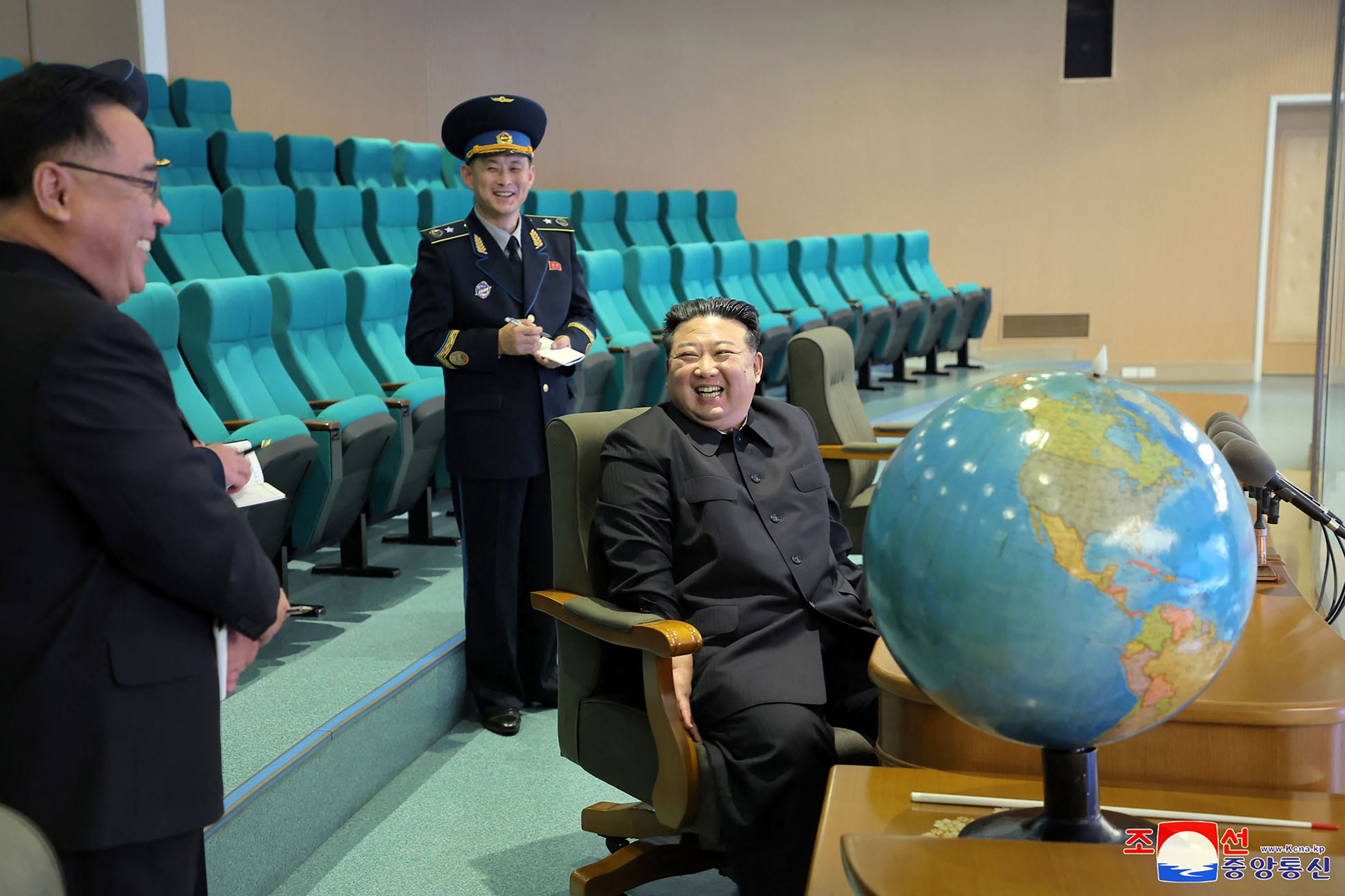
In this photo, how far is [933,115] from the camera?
9.77 meters

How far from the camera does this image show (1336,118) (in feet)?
13.3

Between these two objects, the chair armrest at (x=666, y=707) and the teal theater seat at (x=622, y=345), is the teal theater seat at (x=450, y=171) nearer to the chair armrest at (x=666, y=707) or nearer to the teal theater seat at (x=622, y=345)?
the teal theater seat at (x=622, y=345)

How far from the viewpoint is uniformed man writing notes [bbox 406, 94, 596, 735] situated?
2.84 metres

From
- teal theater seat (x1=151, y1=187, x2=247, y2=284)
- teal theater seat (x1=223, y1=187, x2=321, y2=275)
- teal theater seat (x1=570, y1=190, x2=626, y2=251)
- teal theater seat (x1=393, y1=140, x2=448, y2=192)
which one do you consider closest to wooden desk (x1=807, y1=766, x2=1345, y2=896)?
teal theater seat (x1=151, y1=187, x2=247, y2=284)

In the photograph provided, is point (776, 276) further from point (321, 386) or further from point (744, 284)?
point (321, 386)

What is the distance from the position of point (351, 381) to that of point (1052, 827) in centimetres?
356

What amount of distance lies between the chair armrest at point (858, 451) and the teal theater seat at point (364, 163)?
4683mm

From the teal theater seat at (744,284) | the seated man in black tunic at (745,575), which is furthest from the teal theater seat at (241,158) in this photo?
the seated man in black tunic at (745,575)

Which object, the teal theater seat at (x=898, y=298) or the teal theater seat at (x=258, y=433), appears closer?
the teal theater seat at (x=258, y=433)

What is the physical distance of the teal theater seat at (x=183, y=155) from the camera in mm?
6070

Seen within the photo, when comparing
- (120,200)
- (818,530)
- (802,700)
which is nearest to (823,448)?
(818,530)

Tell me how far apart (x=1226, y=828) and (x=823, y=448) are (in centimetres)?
239

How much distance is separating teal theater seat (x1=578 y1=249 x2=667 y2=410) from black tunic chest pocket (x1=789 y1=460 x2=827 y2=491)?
1.93 m

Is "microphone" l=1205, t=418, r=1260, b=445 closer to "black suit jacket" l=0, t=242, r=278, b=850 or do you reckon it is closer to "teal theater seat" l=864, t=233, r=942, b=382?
"black suit jacket" l=0, t=242, r=278, b=850
